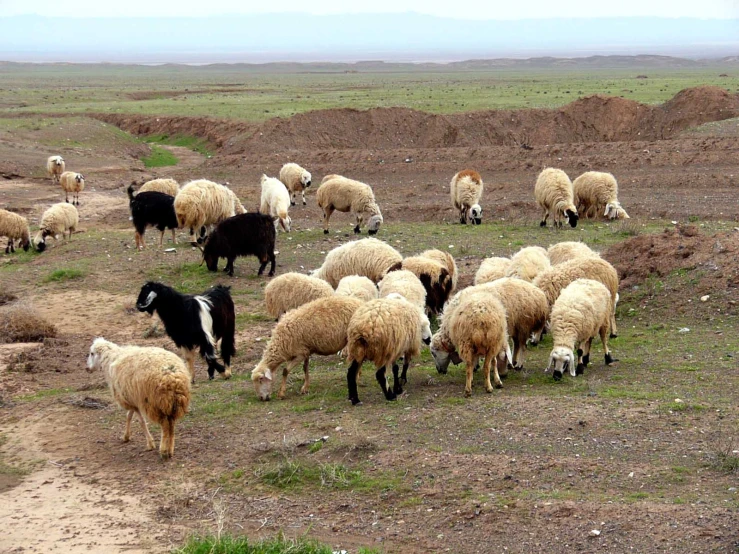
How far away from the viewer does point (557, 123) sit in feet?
135

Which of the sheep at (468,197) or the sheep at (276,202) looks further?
the sheep at (468,197)

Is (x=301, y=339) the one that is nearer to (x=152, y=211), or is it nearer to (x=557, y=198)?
(x=152, y=211)

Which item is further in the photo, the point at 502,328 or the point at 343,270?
the point at 343,270

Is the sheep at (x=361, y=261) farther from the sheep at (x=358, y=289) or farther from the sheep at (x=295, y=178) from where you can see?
the sheep at (x=295, y=178)

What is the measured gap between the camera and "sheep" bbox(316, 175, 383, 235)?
71.4ft

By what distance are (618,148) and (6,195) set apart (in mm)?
21831

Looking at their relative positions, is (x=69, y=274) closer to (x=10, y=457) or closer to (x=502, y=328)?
(x=10, y=457)

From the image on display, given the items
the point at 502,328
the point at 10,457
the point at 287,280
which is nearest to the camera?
the point at 10,457

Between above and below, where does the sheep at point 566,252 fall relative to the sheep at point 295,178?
above

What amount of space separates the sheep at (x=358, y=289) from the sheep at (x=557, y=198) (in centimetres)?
973

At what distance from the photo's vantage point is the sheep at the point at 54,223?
870 inches

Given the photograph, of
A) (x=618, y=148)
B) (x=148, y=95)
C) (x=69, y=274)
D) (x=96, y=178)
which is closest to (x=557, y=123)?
(x=618, y=148)

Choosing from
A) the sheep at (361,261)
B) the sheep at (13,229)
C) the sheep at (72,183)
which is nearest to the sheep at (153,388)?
the sheep at (361,261)

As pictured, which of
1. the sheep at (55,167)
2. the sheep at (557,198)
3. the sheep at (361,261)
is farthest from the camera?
the sheep at (55,167)
